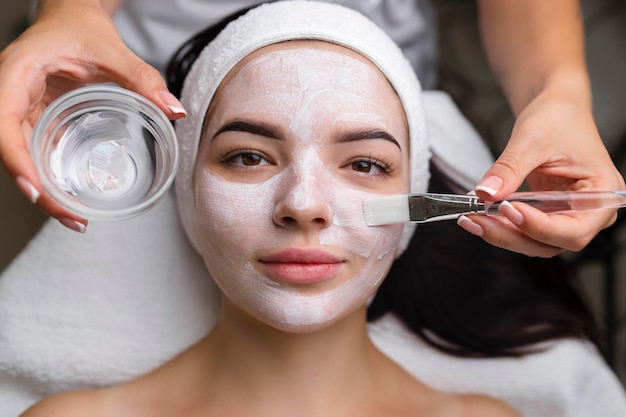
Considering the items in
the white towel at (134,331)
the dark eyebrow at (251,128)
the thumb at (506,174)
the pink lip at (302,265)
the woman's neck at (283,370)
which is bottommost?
the white towel at (134,331)

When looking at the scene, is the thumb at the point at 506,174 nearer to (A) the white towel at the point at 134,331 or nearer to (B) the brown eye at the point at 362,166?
(B) the brown eye at the point at 362,166

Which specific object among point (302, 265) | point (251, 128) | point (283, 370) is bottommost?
point (283, 370)

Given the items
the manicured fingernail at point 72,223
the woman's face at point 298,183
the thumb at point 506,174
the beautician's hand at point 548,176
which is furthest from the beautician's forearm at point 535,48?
the manicured fingernail at point 72,223

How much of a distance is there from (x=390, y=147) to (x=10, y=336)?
0.77 metres

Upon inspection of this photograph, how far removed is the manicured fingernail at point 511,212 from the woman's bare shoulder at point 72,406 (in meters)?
0.71

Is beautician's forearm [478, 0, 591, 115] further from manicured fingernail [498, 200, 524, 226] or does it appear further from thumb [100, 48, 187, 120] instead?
thumb [100, 48, 187, 120]

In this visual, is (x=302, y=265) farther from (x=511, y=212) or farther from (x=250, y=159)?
(x=511, y=212)

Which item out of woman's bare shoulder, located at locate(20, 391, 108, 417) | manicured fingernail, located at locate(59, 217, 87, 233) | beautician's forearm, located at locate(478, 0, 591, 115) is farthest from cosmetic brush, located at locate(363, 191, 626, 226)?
woman's bare shoulder, located at locate(20, 391, 108, 417)

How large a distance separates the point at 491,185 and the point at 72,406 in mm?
737

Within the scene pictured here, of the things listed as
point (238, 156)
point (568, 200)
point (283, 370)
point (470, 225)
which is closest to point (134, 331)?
point (283, 370)

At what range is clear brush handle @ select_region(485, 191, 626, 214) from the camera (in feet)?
2.98

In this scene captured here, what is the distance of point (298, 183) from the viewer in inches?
Answer: 38.5

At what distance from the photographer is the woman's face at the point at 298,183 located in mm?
989

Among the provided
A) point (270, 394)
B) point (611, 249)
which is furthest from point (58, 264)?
point (611, 249)
